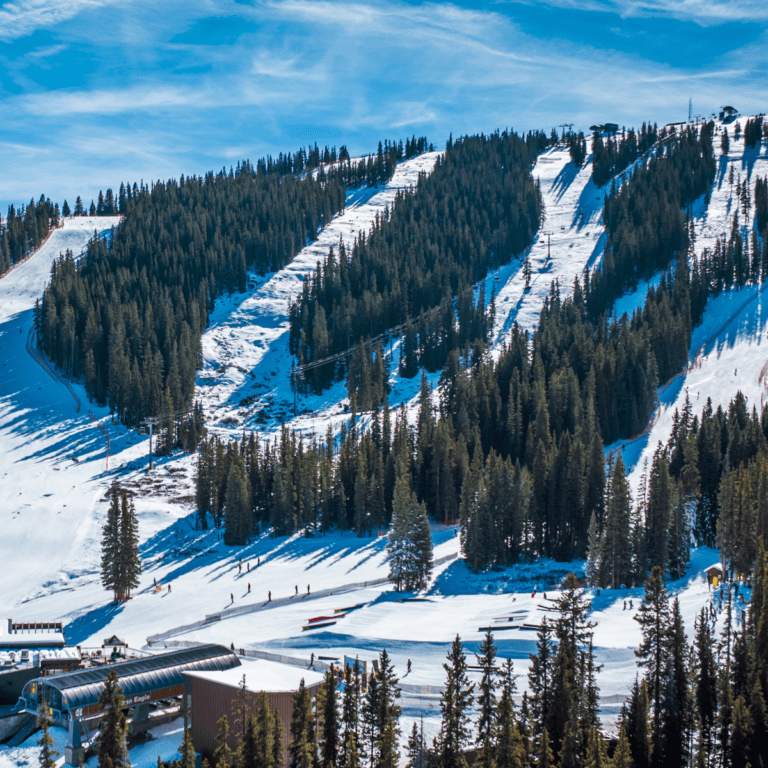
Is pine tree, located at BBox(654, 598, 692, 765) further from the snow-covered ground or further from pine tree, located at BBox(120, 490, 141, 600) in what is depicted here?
pine tree, located at BBox(120, 490, 141, 600)

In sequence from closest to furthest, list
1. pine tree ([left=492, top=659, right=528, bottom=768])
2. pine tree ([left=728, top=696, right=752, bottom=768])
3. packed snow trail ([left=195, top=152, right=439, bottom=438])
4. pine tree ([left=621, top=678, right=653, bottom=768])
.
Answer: pine tree ([left=492, top=659, right=528, bottom=768]) < pine tree ([left=621, top=678, right=653, bottom=768]) < pine tree ([left=728, top=696, right=752, bottom=768]) < packed snow trail ([left=195, top=152, right=439, bottom=438])

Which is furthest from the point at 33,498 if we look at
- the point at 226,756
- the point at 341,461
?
the point at 226,756

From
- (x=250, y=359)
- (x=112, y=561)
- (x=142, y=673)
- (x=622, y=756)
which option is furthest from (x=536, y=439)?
(x=622, y=756)

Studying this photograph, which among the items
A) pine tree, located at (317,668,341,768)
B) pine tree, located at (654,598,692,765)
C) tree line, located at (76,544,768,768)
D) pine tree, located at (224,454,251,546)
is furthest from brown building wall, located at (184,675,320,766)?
pine tree, located at (224,454,251,546)

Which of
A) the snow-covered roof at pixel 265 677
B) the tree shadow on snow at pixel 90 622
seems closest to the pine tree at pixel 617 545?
the snow-covered roof at pixel 265 677

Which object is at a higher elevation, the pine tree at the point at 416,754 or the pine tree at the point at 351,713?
the pine tree at the point at 351,713

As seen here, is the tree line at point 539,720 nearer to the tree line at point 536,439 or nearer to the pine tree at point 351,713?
the pine tree at point 351,713
